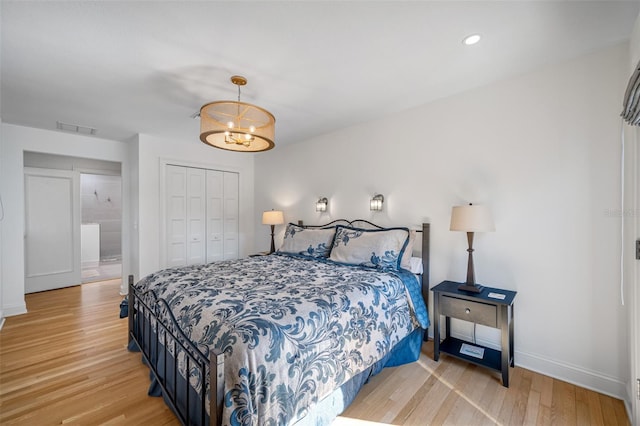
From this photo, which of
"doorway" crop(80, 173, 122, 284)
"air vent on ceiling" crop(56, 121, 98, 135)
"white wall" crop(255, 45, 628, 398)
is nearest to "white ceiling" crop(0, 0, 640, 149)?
"white wall" crop(255, 45, 628, 398)

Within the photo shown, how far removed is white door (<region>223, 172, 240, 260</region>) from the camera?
493 cm

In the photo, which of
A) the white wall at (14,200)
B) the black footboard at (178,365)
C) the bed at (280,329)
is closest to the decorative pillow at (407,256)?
the bed at (280,329)

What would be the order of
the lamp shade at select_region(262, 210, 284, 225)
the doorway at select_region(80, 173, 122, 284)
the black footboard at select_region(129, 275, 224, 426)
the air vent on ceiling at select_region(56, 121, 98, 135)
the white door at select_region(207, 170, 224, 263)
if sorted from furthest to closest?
the doorway at select_region(80, 173, 122, 284) → the white door at select_region(207, 170, 224, 263) → the lamp shade at select_region(262, 210, 284, 225) → the air vent on ceiling at select_region(56, 121, 98, 135) → the black footboard at select_region(129, 275, 224, 426)

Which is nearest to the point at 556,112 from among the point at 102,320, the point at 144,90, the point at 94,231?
the point at 144,90

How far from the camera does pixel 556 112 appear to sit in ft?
6.98

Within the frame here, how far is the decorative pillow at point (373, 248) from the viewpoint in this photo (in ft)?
8.47

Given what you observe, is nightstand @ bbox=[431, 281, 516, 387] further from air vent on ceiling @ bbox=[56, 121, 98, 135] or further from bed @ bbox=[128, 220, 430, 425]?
air vent on ceiling @ bbox=[56, 121, 98, 135]

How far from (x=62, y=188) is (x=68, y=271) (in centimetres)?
144

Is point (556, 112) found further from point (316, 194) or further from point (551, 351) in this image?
point (316, 194)

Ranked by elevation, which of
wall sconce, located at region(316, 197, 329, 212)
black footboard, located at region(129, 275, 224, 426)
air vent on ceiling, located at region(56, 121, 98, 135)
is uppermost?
air vent on ceiling, located at region(56, 121, 98, 135)

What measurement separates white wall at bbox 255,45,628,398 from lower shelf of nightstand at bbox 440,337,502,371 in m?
0.14

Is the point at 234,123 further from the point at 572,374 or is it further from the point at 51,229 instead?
the point at 51,229

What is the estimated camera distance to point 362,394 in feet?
6.35

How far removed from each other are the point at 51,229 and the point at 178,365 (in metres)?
4.70
